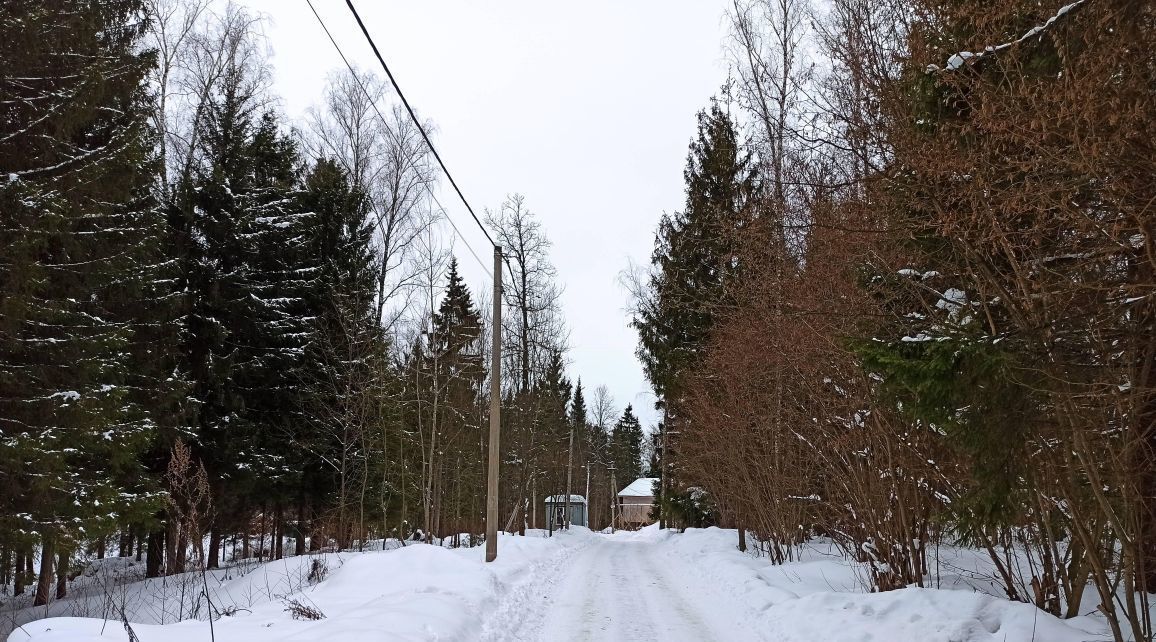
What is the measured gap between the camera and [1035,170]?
376cm

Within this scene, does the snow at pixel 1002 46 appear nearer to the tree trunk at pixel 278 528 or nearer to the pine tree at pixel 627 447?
the tree trunk at pixel 278 528

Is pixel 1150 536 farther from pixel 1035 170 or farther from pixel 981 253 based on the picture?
pixel 1035 170

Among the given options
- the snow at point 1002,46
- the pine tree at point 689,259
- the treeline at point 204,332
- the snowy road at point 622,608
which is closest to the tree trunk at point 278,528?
the treeline at point 204,332

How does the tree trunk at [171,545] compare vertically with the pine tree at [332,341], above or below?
below

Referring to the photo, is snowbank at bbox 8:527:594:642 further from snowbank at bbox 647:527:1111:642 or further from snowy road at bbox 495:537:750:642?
snowbank at bbox 647:527:1111:642

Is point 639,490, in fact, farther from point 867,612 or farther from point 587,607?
point 867,612

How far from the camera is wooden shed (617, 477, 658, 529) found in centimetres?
7162

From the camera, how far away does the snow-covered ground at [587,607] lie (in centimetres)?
569

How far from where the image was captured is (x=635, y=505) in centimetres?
7344

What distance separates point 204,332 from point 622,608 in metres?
13.2

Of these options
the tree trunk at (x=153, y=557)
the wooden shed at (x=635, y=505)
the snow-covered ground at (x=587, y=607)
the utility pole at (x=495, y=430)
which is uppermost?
the utility pole at (x=495, y=430)

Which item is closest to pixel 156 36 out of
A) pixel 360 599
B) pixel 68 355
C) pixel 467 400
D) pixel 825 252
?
pixel 68 355

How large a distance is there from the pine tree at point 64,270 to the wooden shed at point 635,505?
6254cm

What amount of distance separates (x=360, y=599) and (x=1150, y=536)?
8117 mm
